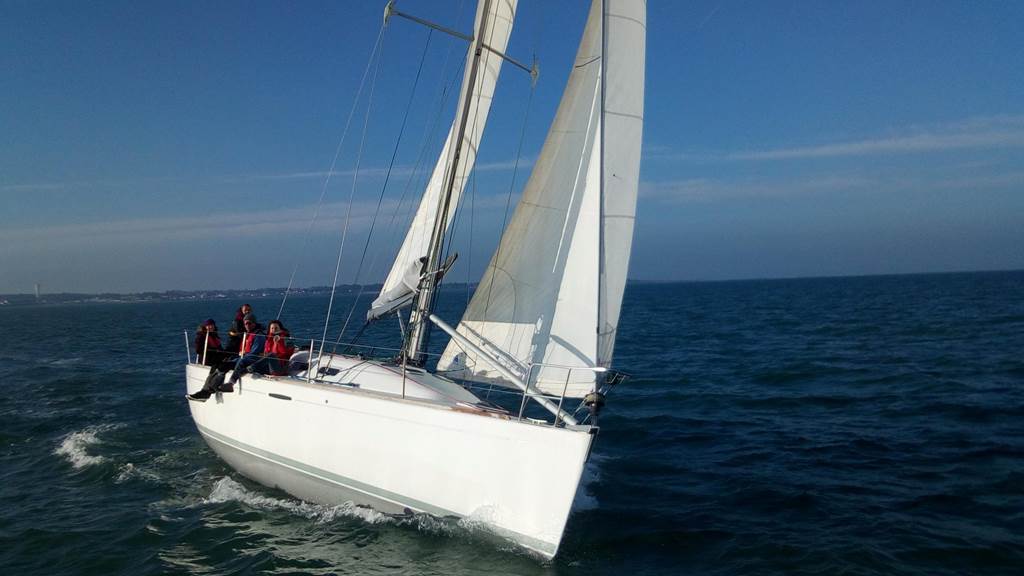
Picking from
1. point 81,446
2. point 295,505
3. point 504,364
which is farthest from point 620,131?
point 81,446

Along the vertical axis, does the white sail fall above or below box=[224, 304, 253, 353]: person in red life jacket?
above

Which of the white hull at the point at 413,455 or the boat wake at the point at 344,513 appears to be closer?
the white hull at the point at 413,455

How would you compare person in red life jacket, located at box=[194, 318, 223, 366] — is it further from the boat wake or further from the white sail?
the white sail

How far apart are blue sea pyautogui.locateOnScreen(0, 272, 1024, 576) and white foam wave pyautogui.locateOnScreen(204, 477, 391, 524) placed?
4cm

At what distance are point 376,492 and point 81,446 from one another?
8.06 metres

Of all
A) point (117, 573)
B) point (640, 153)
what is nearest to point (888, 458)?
point (640, 153)

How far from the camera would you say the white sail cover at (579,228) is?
27.7 ft

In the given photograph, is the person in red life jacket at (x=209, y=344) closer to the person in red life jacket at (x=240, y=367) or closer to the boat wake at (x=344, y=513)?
the person in red life jacket at (x=240, y=367)


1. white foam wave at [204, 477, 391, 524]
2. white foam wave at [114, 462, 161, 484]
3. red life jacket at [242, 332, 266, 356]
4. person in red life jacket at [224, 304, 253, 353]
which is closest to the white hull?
white foam wave at [204, 477, 391, 524]

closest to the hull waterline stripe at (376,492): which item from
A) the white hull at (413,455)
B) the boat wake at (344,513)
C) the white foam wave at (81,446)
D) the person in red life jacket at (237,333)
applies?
the white hull at (413,455)

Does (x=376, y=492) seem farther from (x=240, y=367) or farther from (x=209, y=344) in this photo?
(x=209, y=344)

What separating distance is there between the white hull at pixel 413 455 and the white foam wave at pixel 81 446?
4058 millimetres

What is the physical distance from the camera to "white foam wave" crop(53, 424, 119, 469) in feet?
39.0

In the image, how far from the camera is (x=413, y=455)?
8.01 meters
